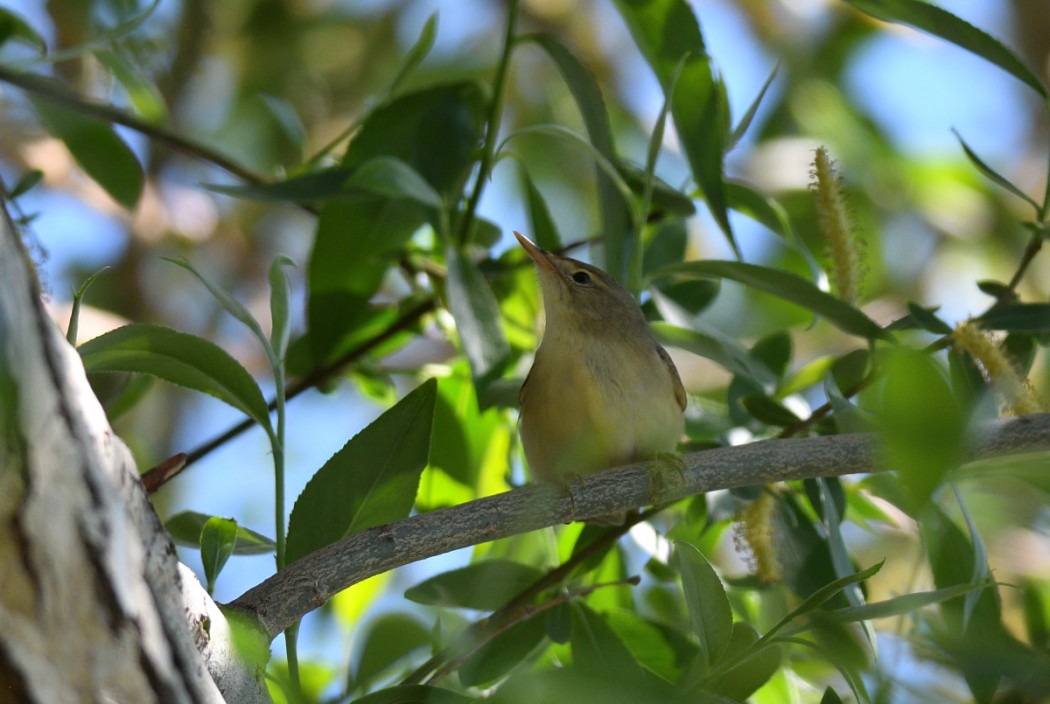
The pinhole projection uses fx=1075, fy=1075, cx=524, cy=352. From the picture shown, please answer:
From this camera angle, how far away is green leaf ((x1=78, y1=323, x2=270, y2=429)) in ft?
6.00

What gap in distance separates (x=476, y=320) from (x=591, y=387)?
0.62m

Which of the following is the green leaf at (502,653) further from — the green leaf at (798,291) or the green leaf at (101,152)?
the green leaf at (101,152)

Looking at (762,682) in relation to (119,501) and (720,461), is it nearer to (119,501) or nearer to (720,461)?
(720,461)

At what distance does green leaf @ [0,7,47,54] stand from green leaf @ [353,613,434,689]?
163 cm

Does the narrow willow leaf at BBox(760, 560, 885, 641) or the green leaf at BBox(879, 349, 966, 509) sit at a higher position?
the green leaf at BBox(879, 349, 966, 509)

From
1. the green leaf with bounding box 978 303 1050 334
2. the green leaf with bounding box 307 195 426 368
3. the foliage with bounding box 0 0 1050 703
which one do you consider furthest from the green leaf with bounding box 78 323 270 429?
the green leaf with bounding box 978 303 1050 334

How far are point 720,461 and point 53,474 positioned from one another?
1.15 metres

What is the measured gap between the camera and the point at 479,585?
2156mm

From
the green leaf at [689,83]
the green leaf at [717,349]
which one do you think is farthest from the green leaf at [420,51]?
the green leaf at [717,349]

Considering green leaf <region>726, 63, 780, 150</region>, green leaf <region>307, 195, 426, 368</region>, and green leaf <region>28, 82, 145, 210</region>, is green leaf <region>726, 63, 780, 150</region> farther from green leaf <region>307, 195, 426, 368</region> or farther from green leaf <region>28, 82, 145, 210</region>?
green leaf <region>28, 82, 145, 210</region>

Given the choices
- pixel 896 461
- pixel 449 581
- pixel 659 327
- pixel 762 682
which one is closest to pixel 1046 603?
pixel 762 682

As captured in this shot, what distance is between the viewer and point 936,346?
2.22m

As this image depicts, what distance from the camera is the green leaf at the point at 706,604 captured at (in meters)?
1.67

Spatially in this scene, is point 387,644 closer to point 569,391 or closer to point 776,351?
point 569,391
